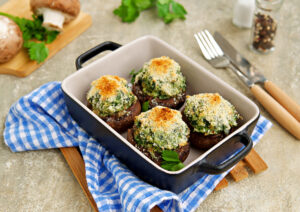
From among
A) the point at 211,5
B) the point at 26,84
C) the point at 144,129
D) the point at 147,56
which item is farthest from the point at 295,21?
the point at 26,84

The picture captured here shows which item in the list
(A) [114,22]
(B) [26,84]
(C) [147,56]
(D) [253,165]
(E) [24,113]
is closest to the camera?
(D) [253,165]

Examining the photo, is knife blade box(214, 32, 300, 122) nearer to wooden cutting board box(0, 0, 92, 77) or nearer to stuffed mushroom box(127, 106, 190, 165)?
stuffed mushroom box(127, 106, 190, 165)

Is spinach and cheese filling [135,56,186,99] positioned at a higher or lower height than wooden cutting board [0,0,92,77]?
higher

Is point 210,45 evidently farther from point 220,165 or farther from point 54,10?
point 220,165

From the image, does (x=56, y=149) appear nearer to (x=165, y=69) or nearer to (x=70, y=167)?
(x=70, y=167)

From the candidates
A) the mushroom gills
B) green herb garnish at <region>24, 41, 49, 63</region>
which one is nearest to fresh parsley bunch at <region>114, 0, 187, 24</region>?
the mushroom gills

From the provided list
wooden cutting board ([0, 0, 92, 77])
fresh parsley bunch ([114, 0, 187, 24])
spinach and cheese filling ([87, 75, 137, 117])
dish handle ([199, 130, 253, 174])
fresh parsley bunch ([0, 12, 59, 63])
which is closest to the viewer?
dish handle ([199, 130, 253, 174])

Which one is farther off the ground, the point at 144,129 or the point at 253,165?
the point at 144,129
